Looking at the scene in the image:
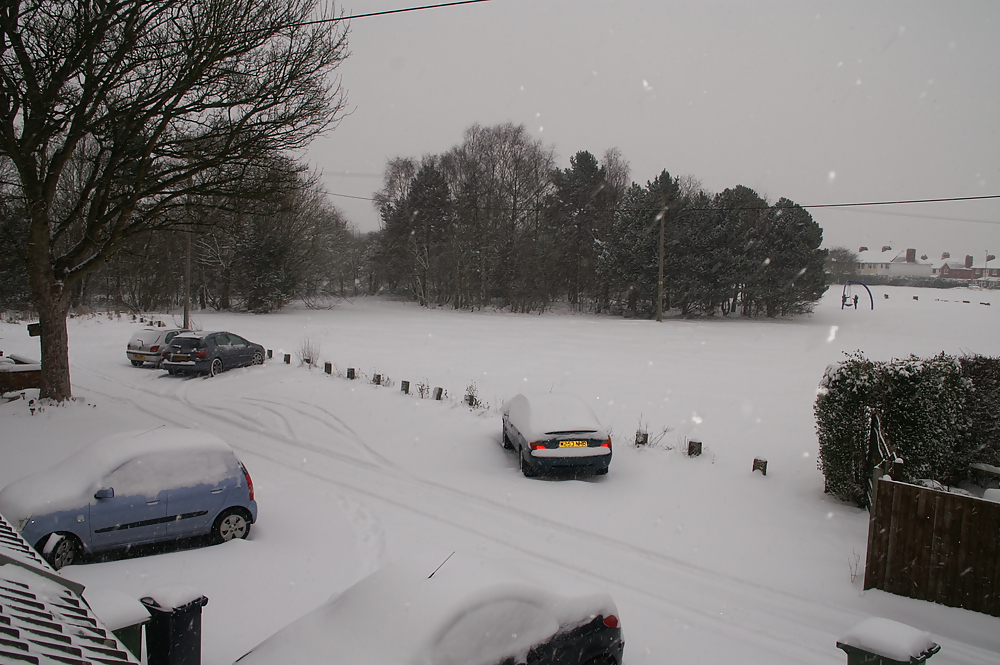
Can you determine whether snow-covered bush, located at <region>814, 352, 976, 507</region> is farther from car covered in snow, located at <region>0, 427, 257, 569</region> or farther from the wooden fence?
car covered in snow, located at <region>0, 427, 257, 569</region>

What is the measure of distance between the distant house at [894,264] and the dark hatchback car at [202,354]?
445 ft

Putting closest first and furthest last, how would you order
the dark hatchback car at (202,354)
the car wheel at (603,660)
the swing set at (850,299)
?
1. the car wheel at (603,660)
2. the dark hatchback car at (202,354)
3. the swing set at (850,299)

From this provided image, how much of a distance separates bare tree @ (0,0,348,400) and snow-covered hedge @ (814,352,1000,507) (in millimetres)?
12382

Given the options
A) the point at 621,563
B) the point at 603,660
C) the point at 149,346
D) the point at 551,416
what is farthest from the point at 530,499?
the point at 149,346

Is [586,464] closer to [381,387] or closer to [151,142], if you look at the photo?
[381,387]

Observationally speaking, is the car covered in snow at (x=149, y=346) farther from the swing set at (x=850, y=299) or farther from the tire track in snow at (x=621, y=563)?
the swing set at (x=850, y=299)

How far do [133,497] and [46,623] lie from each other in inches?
186

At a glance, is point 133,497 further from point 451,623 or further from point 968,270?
point 968,270

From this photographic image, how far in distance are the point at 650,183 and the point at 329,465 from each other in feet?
137

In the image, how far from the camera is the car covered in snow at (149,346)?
1972cm

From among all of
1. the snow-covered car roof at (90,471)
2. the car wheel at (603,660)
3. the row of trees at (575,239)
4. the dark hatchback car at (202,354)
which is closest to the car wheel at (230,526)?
the snow-covered car roof at (90,471)

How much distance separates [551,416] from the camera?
9914 mm

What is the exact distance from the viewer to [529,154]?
5428 centimetres

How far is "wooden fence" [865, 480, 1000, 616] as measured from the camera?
19.5 ft
